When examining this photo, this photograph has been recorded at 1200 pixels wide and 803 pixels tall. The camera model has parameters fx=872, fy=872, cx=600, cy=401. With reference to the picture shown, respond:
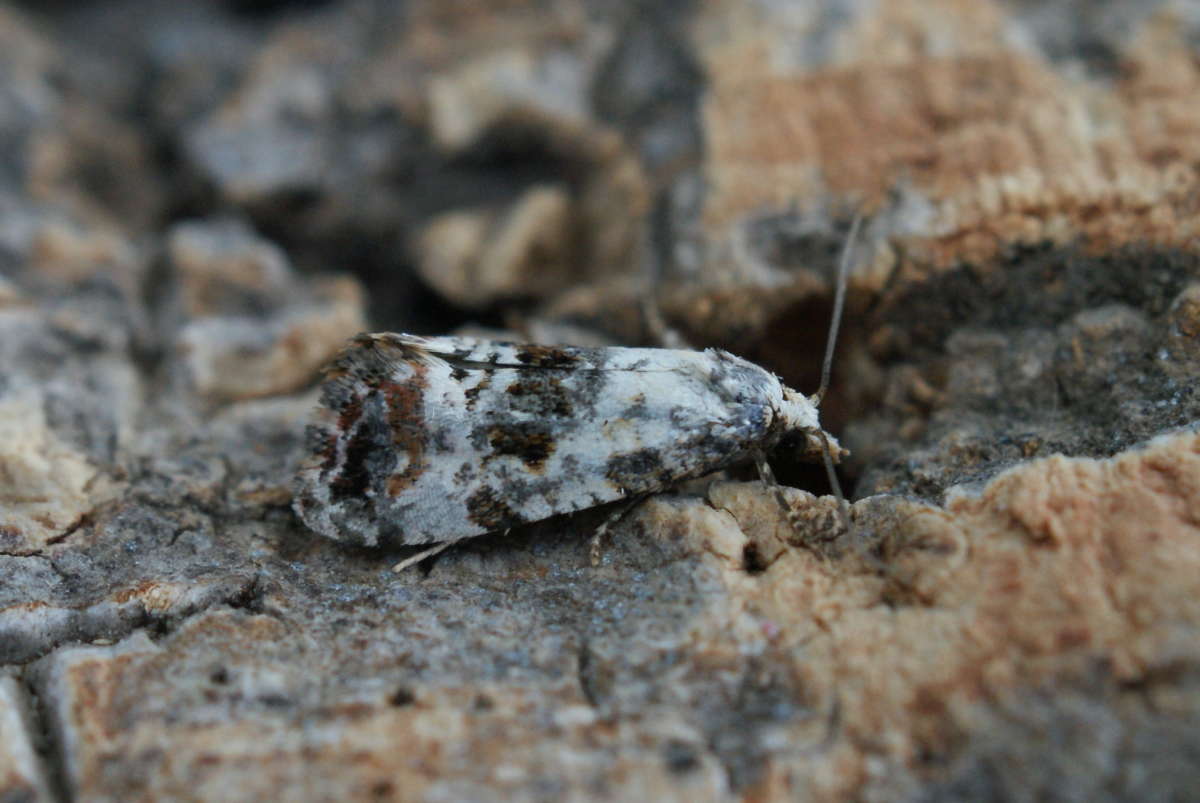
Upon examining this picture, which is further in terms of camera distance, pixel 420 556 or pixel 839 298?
pixel 839 298

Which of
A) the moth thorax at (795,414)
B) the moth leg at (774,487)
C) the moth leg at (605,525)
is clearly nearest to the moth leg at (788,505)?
the moth leg at (774,487)

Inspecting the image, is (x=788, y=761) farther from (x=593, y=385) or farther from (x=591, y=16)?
(x=591, y=16)

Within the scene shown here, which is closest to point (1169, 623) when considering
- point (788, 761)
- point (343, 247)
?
point (788, 761)

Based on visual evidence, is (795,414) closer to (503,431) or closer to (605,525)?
(605,525)

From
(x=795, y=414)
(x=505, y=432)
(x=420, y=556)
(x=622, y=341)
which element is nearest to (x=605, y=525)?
(x=505, y=432)

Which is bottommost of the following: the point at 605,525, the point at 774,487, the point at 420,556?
the point at 420,556

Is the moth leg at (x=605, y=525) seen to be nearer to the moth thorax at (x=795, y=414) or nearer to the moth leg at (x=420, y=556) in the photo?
the moth leg at (x=420, y=556)

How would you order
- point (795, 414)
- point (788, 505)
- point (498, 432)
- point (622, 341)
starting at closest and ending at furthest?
point (788, 505) → point (498, 432) → point (795, 414) → point (622, 341)
